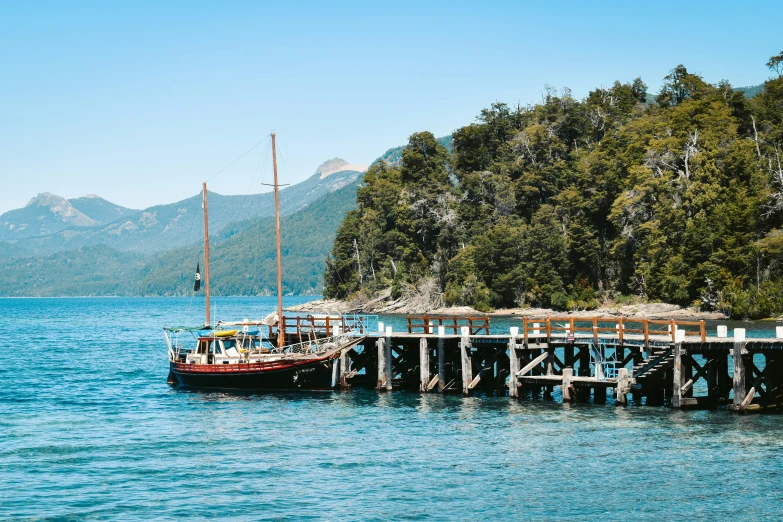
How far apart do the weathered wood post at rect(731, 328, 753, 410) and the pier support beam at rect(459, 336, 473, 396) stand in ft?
40.7

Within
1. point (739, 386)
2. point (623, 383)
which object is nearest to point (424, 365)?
point (623, 383)

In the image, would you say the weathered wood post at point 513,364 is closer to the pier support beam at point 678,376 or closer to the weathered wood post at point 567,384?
the weathered wood post at point 567,384

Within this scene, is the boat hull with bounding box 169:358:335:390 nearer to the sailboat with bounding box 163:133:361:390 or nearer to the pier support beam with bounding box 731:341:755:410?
the sailboat with bounding box 163:133:361:390

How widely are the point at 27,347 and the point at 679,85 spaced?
323 feet

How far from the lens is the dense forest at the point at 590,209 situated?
315 ft

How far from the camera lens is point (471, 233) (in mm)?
134625

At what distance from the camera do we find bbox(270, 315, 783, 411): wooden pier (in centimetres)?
3612

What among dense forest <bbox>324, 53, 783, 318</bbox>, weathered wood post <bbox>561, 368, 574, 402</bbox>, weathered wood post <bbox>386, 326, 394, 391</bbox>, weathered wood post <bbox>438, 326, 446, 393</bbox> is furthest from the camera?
dense forest <bbox>324, 53, 783, 318</bbox>

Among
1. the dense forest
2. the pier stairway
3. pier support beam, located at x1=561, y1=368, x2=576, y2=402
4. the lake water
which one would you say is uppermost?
the dense forest

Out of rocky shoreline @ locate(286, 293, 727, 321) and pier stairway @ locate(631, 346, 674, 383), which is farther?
rocky shoreline @ locate(286, 293, 727, 321)

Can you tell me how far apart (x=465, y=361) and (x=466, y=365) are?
0.22 m

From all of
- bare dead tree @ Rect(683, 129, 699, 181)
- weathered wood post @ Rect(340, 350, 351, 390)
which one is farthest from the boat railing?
bare dead tree @ Rect(683, 129, 699, 181)

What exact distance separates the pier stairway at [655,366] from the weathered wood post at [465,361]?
27.0 feet

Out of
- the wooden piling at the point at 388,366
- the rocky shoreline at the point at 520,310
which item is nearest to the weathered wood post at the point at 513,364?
the wooden piling at the point at 388,366
